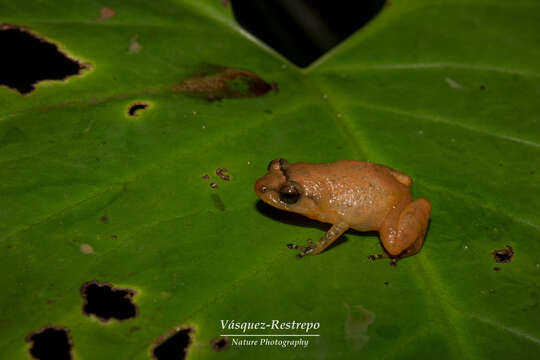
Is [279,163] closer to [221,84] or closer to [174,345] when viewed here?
[221,84]

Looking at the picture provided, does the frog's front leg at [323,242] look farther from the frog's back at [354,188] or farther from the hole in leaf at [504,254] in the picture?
the hole in leaf at [504,254]

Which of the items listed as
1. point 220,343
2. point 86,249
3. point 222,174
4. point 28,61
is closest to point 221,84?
Answer: point 222,174

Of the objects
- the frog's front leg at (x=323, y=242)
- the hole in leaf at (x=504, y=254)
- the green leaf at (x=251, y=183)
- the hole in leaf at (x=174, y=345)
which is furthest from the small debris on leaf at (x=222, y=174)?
the hole in leaf at (x=504, y=254)

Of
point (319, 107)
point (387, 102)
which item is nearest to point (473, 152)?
point (387, 102)

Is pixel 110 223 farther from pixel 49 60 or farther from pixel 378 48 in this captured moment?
pixel 378 48

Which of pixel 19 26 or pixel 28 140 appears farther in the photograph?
pixel 19 26
